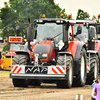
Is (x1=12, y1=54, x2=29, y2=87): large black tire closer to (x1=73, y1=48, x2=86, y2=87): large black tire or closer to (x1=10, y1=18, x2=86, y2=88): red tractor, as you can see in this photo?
(x1=10, y1=18, x2=86, y2=88): red tractor

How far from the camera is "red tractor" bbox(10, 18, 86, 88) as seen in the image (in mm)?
15398

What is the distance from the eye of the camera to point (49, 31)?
665 inches

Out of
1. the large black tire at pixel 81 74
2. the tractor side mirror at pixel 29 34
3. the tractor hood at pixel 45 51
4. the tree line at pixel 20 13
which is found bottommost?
the large black tire at pixel 81 74

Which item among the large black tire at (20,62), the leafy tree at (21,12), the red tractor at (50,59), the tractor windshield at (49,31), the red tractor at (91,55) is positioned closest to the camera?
the red tractor at (50,59)

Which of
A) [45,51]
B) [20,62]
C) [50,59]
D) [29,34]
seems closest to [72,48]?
[50,59]

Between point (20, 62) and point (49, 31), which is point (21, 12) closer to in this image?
point (49, 31)

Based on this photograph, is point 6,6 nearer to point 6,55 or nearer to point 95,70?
point 6,55

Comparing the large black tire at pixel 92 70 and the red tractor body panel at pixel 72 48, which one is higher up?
the red tractor body panel at pixel 72 48

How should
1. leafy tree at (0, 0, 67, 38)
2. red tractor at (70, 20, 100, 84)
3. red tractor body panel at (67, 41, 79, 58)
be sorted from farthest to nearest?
leafy tree at (0, 0, 67, 38) → red tractor at (70, 20, 100, 84) → red tractor body panel at (67, 41, 79, 58)

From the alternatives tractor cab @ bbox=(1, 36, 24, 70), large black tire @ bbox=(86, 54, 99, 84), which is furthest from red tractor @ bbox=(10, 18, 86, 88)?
tractor cab @ bbox=(1, 36, 24, 70)

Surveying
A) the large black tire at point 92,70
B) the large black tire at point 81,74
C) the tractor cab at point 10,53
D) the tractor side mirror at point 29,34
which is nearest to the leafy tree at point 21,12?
the tractor cab at point 10,53

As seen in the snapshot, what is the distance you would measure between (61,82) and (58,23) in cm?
278

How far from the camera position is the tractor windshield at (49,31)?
55.2ft

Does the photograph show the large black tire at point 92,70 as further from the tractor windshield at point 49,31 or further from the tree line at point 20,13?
the tree line at point 20,13
